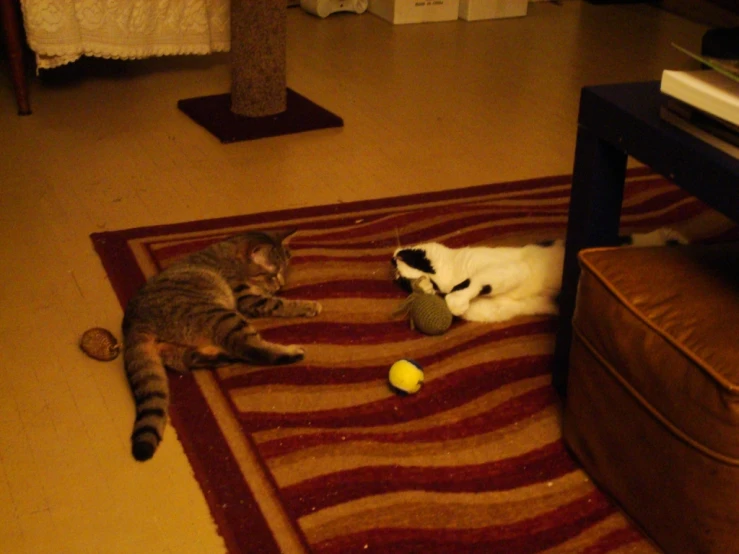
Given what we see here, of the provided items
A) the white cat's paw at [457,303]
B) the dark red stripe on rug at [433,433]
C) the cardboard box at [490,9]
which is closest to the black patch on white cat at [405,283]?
the white cat's paw at [457,303]

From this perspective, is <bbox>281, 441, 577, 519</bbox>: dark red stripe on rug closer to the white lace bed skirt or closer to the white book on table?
the white book on table

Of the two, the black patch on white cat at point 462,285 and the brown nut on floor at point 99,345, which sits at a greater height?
the black patch on white cat at point 462,285

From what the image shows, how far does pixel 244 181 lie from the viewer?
7.64 feet

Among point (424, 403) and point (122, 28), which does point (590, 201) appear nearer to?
point (424, 403)

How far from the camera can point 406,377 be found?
147 cm

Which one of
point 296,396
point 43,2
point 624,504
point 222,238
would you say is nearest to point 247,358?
point 296,396

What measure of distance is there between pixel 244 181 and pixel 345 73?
3.39 feet

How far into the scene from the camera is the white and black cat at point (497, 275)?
65.9 inches

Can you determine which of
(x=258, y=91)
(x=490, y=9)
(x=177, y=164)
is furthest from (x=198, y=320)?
(x=490, y=9)

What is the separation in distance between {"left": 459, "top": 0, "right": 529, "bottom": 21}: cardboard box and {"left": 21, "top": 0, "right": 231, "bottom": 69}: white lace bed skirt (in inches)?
53.1

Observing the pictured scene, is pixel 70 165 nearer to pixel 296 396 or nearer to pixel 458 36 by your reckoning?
pixel 296 396

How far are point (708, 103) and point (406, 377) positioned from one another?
0.65 meters

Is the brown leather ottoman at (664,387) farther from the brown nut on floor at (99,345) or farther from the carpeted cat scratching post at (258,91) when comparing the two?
the carpeted cat scratching post at (258,91)

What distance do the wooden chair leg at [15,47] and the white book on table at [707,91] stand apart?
2109mm
